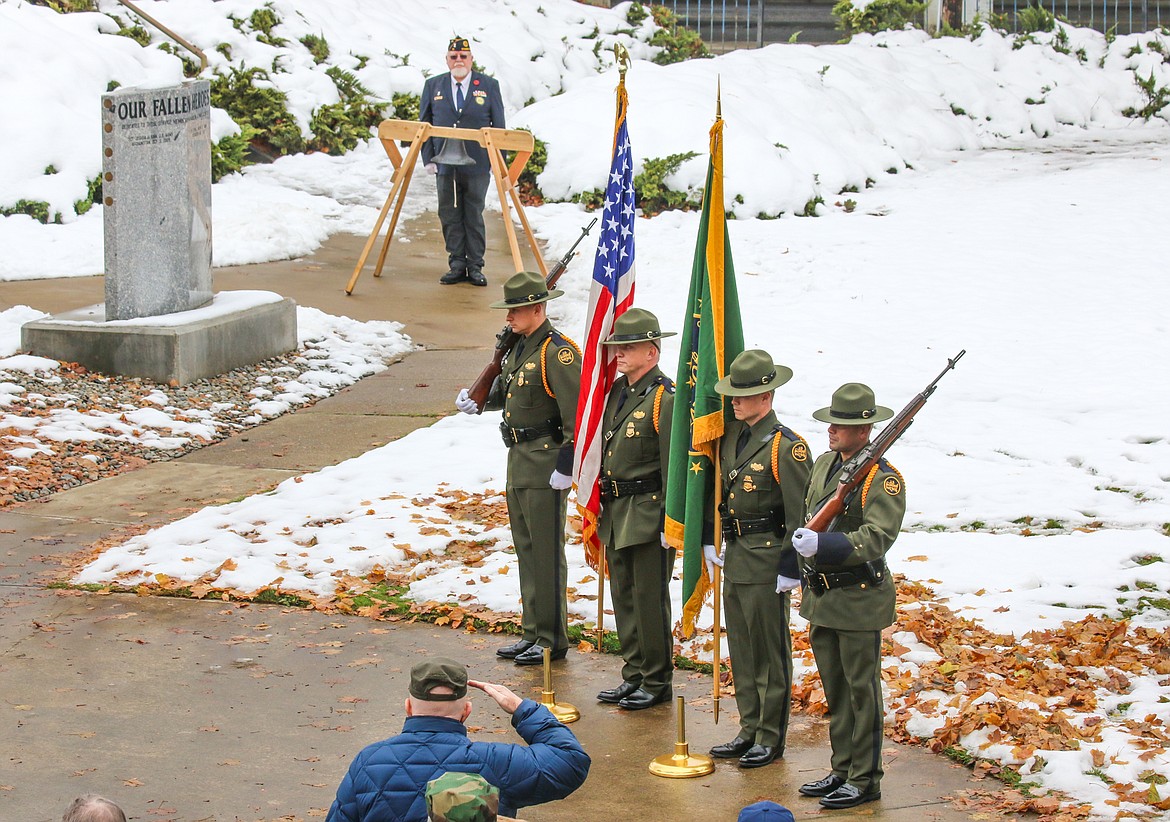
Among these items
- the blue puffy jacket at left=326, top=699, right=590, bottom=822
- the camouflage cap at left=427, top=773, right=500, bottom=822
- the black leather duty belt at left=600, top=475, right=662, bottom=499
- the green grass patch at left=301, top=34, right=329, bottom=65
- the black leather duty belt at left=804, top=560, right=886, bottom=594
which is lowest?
the blue puffy jacket at left=326, top=699, right=590, bottom=822

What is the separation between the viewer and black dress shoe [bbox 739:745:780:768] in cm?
613

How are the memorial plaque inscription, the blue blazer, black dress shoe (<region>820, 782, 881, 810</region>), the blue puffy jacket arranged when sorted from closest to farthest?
the blue puffy jacket
black dress shoe (<region>820, 782, 881, 810</region>)
the memorial plaque inscription
the blue blazer

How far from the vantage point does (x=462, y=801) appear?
3367 mm

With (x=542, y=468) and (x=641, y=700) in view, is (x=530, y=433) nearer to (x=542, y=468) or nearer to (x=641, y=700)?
(x=542, y=468)

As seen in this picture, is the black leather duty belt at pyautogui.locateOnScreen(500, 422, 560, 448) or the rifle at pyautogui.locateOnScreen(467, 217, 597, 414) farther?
the rifle at pyautogui.locateOnScreen(467, 217, 597, 414)

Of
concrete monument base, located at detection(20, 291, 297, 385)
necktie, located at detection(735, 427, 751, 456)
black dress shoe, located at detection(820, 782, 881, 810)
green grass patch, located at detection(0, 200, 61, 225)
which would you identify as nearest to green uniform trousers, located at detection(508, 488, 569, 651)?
necktie, located at detection(735, 427, 751, 456)

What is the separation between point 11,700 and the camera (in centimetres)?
665

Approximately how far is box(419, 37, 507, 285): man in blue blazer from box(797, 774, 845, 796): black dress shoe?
10.2 meters

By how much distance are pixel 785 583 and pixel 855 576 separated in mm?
316

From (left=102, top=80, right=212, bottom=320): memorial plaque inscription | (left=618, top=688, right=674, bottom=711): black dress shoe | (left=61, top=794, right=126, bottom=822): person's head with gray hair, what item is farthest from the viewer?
(left=102, top=80, right=212, bottom=320): memorial plaque inscription

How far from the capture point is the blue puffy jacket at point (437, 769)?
3914 mm

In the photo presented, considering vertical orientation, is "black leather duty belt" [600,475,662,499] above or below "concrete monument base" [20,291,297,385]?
below

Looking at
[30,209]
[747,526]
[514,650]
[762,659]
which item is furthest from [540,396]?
[30,209]

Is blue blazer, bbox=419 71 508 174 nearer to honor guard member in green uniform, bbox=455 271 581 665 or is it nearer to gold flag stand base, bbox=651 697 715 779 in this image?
honor guard member in green uniform, bbox=455 271 581 665
